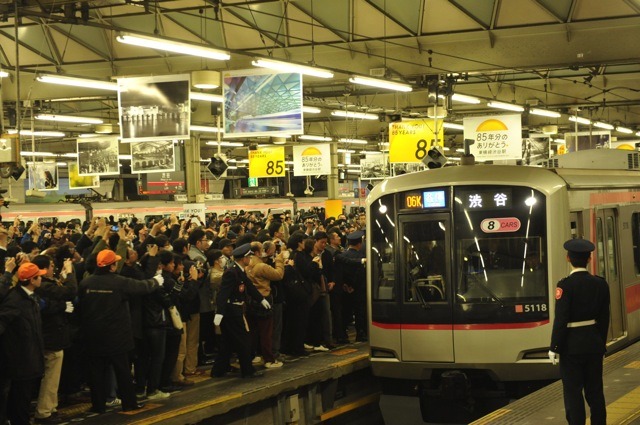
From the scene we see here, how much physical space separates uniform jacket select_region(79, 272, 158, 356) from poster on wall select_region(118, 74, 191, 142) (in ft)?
23.5

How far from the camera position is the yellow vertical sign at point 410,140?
21438mm

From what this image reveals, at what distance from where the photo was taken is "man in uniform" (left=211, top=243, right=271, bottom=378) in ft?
31.5

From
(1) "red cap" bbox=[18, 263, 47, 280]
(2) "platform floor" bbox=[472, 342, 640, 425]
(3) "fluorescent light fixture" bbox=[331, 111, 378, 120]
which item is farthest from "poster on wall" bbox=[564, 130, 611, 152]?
(1) "red cap" bbox=[18, 263, 47, 280]

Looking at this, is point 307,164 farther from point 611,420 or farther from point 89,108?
point 611,420

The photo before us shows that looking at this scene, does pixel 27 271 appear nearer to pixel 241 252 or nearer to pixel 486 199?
pixel 241 252

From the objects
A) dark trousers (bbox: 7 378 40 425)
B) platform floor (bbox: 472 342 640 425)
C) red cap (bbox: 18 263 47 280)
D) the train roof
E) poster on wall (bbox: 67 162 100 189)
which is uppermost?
poster on wall (bbox: 67 162 100 189)

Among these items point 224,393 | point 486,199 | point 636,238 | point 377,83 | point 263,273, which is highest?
point 377,83

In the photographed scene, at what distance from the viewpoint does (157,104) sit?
15.1m

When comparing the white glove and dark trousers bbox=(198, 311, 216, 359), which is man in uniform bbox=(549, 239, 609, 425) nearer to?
the white glove

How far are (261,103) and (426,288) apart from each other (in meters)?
7.30

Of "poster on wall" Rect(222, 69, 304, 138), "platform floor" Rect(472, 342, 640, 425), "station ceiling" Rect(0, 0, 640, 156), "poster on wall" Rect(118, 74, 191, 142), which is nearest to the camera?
"platform floor" Rect(472, 342, 640, 425)

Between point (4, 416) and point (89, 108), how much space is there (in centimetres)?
1806

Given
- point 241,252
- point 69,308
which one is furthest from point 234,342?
point 69,308

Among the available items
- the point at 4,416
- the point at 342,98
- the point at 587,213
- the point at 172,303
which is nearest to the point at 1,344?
the point at 4,416
